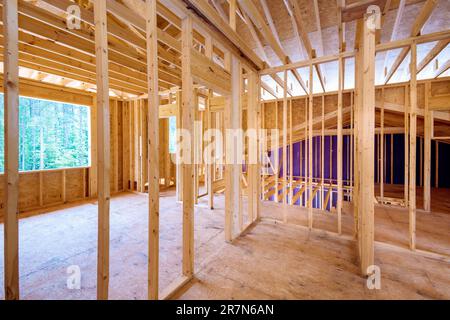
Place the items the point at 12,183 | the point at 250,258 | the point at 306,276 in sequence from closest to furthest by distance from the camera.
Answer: the point at 12,183 → the point at 306,276 → the point at 250,258

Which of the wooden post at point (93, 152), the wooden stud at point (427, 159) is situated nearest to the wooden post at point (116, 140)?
the wooden post at point (93, 152)

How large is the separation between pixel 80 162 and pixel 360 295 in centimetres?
661

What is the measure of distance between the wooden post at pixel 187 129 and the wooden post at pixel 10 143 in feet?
3.96

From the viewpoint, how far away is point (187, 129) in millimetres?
2037

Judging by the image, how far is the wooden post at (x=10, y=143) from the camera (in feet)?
3.22

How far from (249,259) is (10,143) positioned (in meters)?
2.42

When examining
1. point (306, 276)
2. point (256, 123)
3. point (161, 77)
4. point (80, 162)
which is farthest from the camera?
point (80, 162)

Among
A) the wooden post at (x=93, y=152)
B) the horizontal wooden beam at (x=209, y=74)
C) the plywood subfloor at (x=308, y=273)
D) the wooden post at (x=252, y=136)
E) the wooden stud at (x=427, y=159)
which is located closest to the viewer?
the plywood subfloor at (x=308, y=273)

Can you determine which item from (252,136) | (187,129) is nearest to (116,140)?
(252,136)

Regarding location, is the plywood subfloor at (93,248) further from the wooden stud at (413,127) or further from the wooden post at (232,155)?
the wooden stud at (413,127)

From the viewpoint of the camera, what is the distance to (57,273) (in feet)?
7.27
